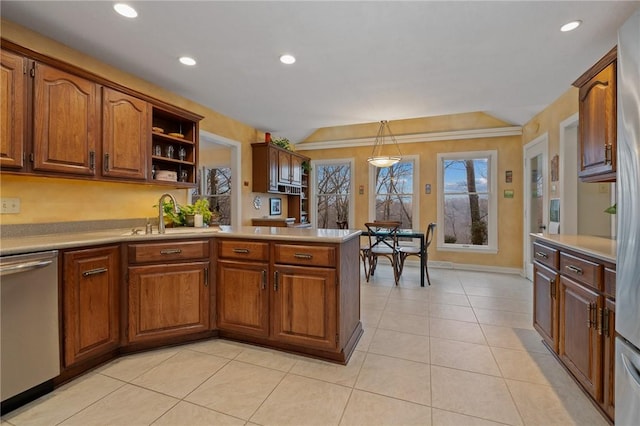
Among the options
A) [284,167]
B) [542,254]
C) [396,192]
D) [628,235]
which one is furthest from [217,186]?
[628,235]

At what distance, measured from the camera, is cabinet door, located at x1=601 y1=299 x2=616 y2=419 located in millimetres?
1457

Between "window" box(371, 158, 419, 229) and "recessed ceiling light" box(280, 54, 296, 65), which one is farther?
"window" box(371, 158, 419, 229)

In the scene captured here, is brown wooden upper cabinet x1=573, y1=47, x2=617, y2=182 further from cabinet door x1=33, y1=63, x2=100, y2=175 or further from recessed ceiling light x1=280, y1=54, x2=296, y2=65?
cabinet door x1=33, y1=63, x2=100, y2=175

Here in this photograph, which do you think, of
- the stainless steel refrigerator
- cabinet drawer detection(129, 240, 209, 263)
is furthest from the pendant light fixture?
the stainless steel refrigerator

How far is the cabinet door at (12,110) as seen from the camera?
1787 mm

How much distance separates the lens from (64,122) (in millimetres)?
2094

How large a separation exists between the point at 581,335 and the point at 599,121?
1466mm

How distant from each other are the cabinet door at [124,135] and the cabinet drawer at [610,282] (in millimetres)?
3484

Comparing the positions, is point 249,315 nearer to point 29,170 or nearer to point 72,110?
point 29,170

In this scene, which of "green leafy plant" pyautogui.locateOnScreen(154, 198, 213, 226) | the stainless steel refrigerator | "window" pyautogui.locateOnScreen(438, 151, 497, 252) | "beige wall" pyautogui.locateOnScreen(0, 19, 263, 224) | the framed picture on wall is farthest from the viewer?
the framed picture on wall

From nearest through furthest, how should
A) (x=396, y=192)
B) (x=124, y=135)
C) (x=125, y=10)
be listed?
(x=125, y=10) < (x=124, y=135) < (x=396, y=192)

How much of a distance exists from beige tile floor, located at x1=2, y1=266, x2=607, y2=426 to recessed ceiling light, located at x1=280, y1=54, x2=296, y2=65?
8.20ft

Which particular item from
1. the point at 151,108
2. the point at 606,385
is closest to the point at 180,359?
the point at 151,108

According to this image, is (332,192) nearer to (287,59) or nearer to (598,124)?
(287,59)
